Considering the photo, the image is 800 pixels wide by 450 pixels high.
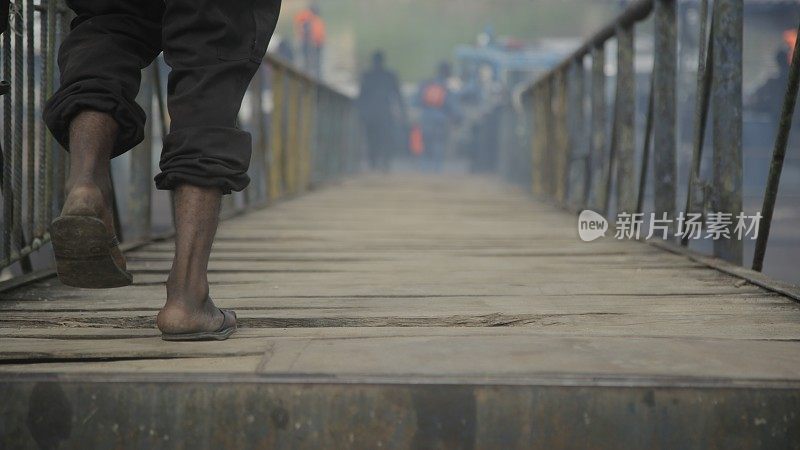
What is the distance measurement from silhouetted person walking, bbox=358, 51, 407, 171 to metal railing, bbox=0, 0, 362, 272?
1.42ft

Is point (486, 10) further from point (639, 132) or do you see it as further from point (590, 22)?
point (639, 132)

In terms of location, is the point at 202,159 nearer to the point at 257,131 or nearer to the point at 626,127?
the point at 626,127

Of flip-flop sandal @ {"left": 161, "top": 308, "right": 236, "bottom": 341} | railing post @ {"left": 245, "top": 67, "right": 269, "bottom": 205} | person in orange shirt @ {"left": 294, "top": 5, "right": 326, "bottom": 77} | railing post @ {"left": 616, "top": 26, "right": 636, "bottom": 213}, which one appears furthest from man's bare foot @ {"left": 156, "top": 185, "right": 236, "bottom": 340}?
person in orange shirt @ {"left": 294, "top": 5, "right": 326, "bottom": 77}

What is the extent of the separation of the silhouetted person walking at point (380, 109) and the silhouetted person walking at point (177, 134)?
42.5 feet

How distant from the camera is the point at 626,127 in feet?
14.5

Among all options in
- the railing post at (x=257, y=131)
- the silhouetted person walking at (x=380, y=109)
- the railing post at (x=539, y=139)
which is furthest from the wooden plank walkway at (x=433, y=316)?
the silhouetted person walking at (x=380, y=109)

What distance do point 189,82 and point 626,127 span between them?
9.46 ft

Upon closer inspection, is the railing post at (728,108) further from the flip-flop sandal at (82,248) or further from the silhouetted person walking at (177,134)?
the flip-flop sandal at (82,248)

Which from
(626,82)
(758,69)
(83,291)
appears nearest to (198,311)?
(83,291)

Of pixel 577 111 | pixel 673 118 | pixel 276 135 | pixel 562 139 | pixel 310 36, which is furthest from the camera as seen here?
pixel 310 36

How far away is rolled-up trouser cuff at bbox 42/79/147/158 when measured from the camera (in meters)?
1.86

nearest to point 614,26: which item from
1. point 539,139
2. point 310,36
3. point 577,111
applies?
point 577,111

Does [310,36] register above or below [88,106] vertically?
above

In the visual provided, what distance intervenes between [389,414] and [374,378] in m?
0.06
